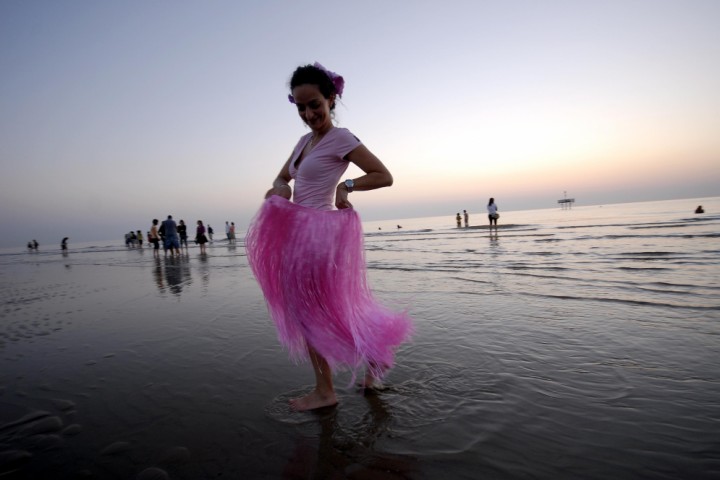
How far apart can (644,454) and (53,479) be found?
270cm

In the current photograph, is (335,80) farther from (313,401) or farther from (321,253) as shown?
(313,401)

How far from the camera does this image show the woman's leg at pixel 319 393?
2290mm

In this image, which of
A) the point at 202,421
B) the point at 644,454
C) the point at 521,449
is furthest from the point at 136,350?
the point at 644,454

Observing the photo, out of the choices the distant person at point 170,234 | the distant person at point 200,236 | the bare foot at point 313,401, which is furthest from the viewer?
the distant person at point 200,236

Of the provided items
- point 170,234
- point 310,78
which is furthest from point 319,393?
point 170,234

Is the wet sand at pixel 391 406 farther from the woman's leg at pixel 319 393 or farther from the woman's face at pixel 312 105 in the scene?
the woman's face at pixel 312 105

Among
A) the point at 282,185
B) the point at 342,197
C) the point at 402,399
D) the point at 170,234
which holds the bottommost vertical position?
the point at 402,399

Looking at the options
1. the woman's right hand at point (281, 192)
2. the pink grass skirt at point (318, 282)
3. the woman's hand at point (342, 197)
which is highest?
the woman's right hand at point (281, 192)

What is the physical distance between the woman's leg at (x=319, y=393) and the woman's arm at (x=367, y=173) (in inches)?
41.6

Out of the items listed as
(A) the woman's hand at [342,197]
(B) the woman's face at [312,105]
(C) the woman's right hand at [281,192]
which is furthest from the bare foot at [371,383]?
(B) the woman's face at [312,105]

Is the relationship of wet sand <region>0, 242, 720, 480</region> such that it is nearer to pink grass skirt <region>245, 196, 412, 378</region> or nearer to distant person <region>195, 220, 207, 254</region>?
pink grass skirt <region>245, 196, 412, 378</region>

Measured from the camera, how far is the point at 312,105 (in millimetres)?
2355

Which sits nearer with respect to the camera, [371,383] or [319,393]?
[319,393]

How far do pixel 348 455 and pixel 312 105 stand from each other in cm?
206
